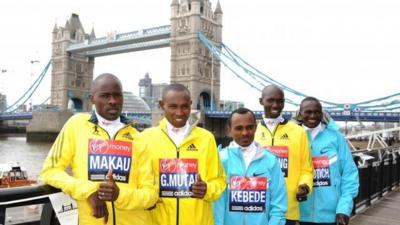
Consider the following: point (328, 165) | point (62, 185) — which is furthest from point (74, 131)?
point (328, 165)

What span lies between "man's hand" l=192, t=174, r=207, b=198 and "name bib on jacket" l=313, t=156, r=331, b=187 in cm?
111

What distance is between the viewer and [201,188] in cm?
195

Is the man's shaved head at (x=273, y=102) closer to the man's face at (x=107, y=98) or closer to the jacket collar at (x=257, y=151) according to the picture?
the jacket collar at (x=257, y=151)

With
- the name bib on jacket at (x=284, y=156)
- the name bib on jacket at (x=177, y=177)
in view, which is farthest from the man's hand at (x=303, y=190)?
the name bib on jacket at (x=177, y=177)

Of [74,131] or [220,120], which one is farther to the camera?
[220,120]

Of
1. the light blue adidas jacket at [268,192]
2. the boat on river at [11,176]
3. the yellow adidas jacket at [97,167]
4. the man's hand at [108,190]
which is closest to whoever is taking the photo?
the man's hand at [108,190]

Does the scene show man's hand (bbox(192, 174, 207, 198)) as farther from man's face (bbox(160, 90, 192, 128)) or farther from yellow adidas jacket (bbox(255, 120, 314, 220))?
yellow adidas jacket (bbox(255, 120, 314, 220))

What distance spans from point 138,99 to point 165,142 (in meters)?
66.2

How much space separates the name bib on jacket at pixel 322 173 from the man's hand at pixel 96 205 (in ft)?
5.05

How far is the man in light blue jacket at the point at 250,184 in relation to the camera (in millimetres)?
2254

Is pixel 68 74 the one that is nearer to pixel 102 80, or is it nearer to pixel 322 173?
pixel 322 173

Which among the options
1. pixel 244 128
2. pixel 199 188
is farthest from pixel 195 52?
pixel 199 188

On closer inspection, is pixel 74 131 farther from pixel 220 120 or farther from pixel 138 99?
pixel 138 99

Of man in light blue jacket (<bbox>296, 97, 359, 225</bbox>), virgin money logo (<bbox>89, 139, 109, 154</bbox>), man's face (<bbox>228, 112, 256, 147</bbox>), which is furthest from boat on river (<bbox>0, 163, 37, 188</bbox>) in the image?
virgin money logo (<bbox>89, 139, 109, 154</bbox>)
